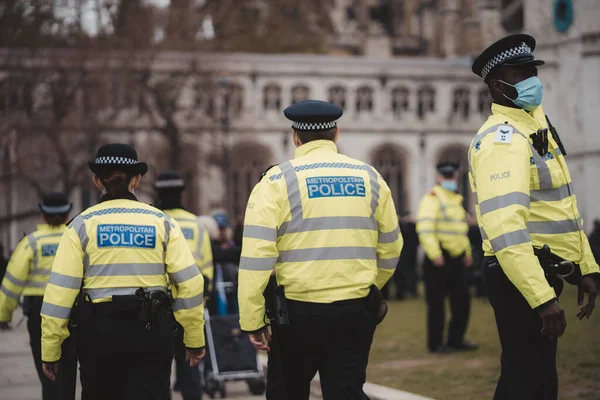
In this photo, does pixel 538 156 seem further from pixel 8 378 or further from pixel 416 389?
pixel 8 378

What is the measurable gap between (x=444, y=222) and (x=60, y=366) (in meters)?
6.31

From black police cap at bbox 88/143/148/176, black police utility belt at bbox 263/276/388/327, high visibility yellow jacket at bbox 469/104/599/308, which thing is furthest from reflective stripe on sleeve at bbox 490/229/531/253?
black police cap at bbox 88/143/148/176

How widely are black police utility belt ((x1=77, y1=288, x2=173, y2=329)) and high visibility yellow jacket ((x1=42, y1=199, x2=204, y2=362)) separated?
50 mm

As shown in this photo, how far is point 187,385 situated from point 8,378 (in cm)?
413

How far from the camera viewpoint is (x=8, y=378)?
1208 centimetres

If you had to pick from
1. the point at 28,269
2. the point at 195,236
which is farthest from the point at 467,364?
the point at 28,269

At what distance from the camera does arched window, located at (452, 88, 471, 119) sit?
53656mm

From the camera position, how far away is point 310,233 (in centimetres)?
533

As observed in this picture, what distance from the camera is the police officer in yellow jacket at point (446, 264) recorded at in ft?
40.9

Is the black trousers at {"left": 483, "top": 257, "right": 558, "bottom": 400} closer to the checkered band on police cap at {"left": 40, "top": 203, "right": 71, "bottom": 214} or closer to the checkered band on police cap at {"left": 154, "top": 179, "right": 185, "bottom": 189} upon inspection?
the checkered band on police cap at {"left": 40, "top": 203, "right": 71, "bottom": 214}

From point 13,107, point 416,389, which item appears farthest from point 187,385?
point 13,107

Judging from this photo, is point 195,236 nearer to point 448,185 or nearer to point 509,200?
point 448,185

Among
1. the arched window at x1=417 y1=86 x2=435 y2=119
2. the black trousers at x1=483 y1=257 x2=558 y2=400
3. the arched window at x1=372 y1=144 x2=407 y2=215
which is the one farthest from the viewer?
the arched window at x1=417 y1=86 x2=435 y2=119

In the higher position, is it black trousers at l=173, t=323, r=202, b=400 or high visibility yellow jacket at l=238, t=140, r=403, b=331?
high visibility yellow jacket at l=238, t=140, r=403, b=331
